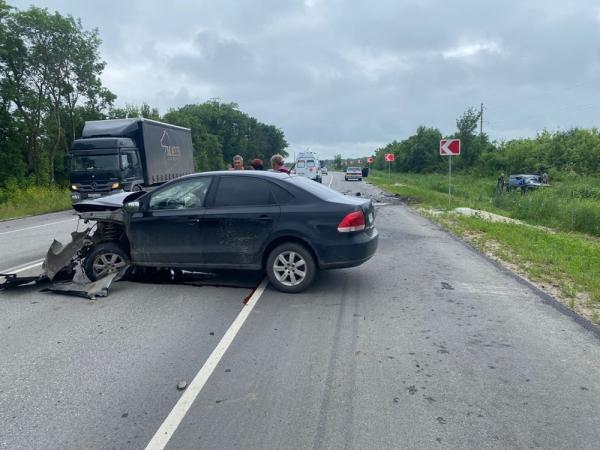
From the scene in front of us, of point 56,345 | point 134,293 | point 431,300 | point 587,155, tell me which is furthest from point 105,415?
point 587,155

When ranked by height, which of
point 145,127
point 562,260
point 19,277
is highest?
point 145,127

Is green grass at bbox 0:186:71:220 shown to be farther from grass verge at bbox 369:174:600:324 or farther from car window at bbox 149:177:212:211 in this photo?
grass verge at bbox 369:174:600:324

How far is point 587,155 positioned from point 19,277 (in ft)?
138

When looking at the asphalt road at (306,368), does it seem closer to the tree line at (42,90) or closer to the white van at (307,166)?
the white van at (307,166)

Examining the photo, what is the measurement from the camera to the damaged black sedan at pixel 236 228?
6285 millimetres

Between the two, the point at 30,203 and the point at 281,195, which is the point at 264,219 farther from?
the point at 30,203

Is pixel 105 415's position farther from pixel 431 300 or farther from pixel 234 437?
pixel 431 300

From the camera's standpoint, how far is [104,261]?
691 cm

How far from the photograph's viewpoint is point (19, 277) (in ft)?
22.1

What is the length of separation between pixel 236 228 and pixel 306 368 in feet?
9.11

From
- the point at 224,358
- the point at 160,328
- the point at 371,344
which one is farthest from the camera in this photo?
the point at 160,328

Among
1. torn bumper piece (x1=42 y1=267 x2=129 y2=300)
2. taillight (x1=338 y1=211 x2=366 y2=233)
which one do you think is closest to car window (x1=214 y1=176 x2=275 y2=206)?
taillight (x1=338 y1=211 x2=366 y2=233)

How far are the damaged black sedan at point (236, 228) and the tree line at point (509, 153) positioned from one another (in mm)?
38303

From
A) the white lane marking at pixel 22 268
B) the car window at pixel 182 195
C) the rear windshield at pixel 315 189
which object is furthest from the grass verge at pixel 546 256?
the white lane marking at pixel 22 268
